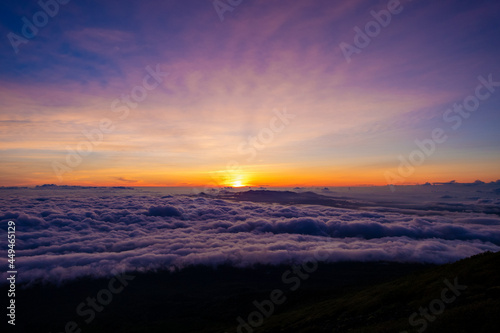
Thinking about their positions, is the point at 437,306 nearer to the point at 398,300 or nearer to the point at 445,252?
the point at 398,300

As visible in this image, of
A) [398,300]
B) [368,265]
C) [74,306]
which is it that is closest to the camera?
[398,300]

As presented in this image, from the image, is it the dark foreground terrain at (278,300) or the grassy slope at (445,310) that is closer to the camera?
the grassy slope at (445,310)

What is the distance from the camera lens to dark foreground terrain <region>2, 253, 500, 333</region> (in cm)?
2691

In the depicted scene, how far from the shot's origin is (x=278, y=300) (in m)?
125

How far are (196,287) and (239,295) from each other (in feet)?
112

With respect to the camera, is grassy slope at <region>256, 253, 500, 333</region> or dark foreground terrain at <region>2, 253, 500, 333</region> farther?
→ dark foreground terrain at <region>2, 253, 500, 333</region>

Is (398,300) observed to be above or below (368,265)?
above

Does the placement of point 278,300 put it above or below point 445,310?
below

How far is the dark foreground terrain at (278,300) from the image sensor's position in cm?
2691

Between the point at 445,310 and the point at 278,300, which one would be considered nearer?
the point at 445,310

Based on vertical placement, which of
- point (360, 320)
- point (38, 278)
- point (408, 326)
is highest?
point (408, 326)

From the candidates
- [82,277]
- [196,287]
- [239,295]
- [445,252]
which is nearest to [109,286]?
[82,277]

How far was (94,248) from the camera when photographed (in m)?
192

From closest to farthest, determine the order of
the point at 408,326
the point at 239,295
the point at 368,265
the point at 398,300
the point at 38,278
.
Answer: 1. the point at 408,326
2. the point at 398,300
3. the point at 239,295
4. the point at 38,278
5. the point at 368,265
